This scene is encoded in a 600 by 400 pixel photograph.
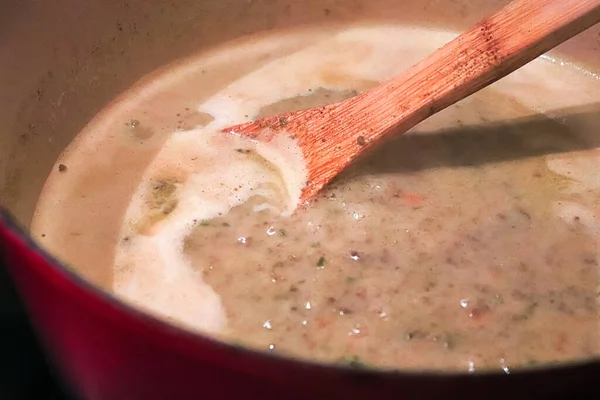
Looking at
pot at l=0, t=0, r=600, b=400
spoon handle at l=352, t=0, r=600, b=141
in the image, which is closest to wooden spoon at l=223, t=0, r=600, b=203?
spoon handle at l=352, t=0, r=600, b=141

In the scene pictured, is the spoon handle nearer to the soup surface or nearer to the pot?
the soup surface

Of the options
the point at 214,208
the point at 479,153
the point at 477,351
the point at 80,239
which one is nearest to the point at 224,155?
the point at 214,208

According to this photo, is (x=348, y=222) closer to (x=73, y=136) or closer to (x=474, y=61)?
(x=474, y=61)

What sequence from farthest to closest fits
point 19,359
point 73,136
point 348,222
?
point 73,136 < point 348,222 < point 19,359

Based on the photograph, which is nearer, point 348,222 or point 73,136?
point 348,222

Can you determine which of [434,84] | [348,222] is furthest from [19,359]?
[434,84]

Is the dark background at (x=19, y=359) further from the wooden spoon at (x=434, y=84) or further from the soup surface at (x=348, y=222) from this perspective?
the wooden spoon at (x=434, y=84)

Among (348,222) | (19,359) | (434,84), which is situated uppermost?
(434,84)

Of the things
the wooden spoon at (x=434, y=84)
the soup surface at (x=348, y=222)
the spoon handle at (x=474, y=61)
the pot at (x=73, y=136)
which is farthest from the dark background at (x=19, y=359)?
the spoon handle at (x=474, y=61)
